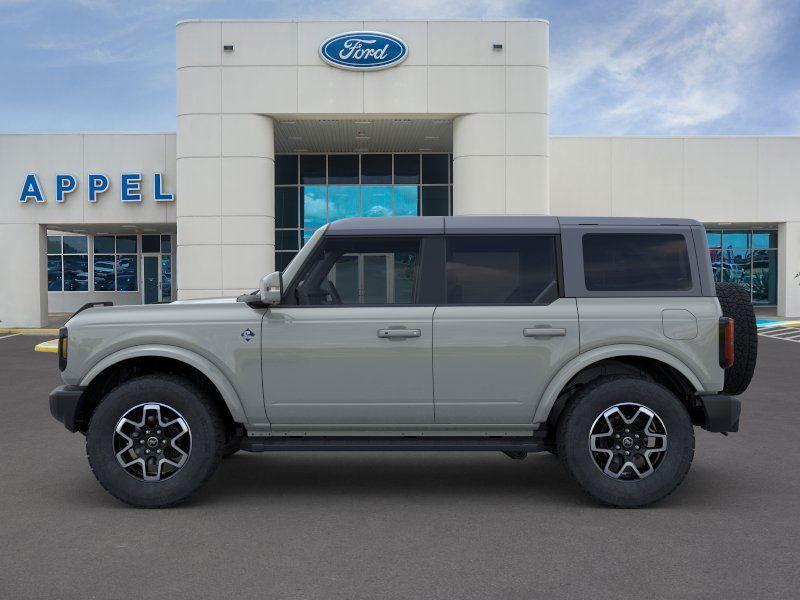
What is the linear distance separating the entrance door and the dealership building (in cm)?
10

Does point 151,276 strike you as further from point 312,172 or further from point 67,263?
point 312,172

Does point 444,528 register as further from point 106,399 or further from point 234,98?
point 234,98

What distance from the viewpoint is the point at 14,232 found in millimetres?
26375

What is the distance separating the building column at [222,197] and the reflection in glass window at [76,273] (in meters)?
16.4

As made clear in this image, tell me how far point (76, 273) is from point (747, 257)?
102 feet

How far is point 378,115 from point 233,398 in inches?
698

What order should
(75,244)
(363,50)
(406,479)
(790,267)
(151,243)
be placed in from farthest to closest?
(75,244), (151,243), (790,267), (363,50), (406,479)

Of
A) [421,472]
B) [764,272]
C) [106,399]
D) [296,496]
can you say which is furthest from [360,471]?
[764,272]

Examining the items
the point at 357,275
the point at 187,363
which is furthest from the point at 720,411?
the point at 187,363

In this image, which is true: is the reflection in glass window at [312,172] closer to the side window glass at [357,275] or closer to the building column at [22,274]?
the building column at [22,274]

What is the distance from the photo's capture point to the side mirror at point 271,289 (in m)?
5.28

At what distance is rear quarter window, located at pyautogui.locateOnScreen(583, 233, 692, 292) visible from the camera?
5.49 meters

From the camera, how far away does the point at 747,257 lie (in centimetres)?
3503

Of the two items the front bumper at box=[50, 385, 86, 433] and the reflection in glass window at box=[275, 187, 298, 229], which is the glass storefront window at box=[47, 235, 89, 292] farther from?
the front bumper at box=[50, 385, 86, 433]
